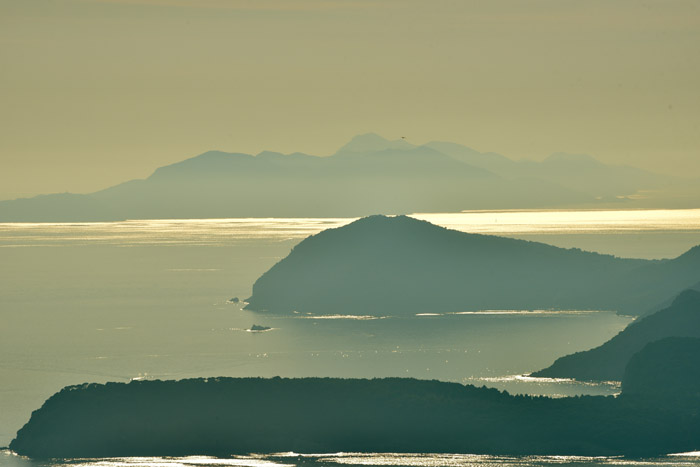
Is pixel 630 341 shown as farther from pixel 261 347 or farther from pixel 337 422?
pixel 261 347

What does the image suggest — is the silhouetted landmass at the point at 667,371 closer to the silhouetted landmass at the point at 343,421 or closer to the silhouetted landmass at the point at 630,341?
the silhouetted landmass at the point at 343,421

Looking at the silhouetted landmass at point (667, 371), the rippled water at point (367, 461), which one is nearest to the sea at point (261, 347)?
the rippled water at point (367, 461)

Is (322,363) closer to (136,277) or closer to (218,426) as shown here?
(218,426)

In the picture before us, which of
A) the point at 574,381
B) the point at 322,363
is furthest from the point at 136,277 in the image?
the point at 574,381

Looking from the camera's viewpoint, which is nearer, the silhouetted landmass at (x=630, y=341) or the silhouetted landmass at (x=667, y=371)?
the silhouetted landmass at (x=667, y=371)

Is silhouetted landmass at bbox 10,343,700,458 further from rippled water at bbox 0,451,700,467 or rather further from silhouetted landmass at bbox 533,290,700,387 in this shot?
silhouetted landmass at bbox 533,290,700,387

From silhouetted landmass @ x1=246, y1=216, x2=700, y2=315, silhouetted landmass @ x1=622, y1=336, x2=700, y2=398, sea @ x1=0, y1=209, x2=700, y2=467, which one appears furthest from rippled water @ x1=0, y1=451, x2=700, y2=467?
silhouetted landmass @ x1=246, y1=216, x2=700, y2=315
